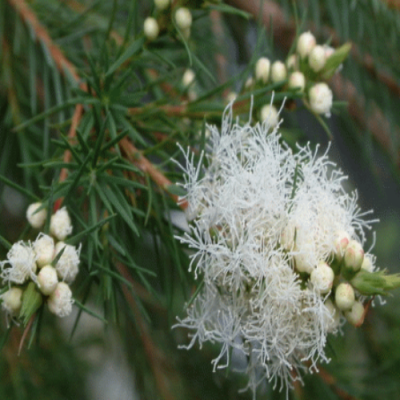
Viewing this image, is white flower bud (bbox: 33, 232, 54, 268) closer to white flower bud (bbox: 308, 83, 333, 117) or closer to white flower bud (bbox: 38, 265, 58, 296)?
white flower bud (bbox: 38, 265, 58, 296)

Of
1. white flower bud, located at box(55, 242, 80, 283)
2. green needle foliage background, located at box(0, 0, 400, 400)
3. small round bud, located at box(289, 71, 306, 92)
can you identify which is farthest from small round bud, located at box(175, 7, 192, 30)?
white flower bud, located at box(55, 242, 80, 283)

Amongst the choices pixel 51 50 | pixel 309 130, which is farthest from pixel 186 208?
pixel 309 130

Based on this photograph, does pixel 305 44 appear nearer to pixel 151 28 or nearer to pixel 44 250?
pixel 151 28

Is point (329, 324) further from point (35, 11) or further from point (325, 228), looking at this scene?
point (35, 11)

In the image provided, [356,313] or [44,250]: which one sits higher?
[44,250]

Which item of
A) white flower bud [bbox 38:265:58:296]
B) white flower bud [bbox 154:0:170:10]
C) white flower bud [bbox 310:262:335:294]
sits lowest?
white flower bud [bbox 310:262:335:294]

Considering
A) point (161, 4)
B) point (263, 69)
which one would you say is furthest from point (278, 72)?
point (161, 4)
